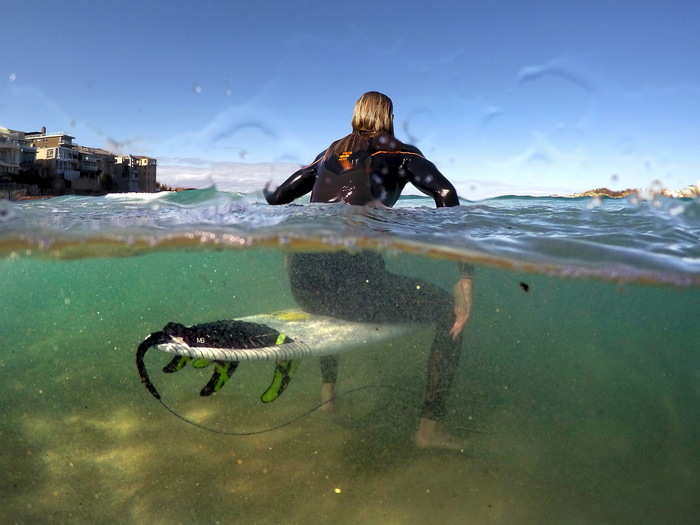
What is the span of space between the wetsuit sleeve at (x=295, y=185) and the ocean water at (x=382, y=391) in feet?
1.19

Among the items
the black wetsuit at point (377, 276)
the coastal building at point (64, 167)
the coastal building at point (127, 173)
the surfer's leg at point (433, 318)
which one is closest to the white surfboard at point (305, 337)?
the black wetsuit at point (377, 276)

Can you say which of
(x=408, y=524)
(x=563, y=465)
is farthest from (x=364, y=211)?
(x=563, y=465)

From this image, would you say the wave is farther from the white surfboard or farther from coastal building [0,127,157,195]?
the white surfboard

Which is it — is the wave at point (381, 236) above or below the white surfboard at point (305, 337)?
above

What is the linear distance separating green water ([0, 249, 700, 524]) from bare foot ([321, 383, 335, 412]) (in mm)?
202

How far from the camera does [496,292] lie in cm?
825

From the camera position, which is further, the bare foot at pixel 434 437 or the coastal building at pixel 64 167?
the coastal building at pixel 64 167

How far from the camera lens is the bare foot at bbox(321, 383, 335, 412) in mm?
5281

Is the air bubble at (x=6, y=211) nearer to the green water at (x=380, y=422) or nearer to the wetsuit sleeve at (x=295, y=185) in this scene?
the green water at (x=380, y=422)

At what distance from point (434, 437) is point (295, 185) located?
313 centimetres

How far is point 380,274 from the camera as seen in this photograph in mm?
4547

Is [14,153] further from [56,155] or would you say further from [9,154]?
[56,155]

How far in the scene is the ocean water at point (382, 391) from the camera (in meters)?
4.44

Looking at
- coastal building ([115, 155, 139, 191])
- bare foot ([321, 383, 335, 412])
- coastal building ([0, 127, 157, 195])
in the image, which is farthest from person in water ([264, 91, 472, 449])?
coastal building ([115, 155, 139, 191])
